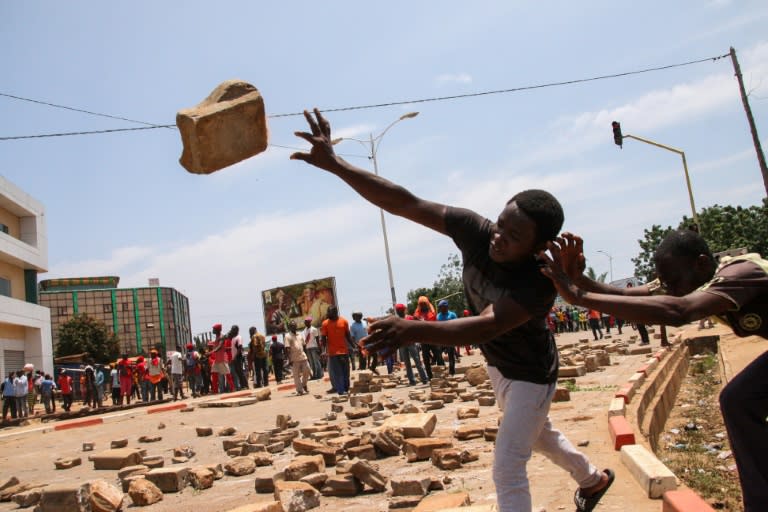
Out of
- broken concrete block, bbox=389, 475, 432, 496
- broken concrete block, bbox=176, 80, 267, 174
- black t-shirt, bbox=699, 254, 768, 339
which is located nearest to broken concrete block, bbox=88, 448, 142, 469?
broken concrete block, bbox=389, 475, 432, 496

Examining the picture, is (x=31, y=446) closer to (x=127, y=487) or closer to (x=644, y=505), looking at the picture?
(x=127, y=487)

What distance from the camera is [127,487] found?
217 inches

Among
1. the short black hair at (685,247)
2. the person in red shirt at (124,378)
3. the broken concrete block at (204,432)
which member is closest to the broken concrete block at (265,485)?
the short black hair at (685,247)

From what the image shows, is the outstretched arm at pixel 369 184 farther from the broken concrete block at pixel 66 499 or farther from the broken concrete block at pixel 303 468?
the broken concrete block at pixel 66 499

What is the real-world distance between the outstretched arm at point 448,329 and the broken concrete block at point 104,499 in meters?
3.35

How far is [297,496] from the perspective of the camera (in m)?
4.25

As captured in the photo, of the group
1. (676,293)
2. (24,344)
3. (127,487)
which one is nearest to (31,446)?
(127,487)

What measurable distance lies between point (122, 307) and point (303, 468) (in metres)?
74.7

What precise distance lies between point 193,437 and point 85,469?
1933mm

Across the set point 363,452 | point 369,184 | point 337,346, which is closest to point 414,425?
point 363,452

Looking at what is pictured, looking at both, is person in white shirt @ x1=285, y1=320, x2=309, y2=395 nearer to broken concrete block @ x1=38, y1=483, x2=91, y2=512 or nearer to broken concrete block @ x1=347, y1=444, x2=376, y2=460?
broken concrete block @ x1=347, y1=444, x2=376, y2=460

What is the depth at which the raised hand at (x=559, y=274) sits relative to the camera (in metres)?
2.73

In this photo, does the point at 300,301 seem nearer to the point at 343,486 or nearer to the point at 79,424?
the point at 79,424

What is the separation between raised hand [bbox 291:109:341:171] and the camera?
3.46 m
